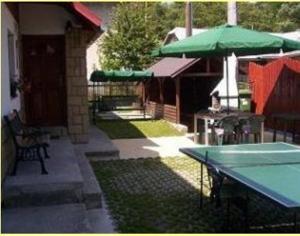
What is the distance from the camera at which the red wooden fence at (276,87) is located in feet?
46.3

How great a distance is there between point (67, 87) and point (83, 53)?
86cm

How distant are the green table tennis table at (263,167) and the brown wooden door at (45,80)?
5.41m

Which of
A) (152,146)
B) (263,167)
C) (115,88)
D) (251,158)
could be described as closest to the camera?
(263,167)

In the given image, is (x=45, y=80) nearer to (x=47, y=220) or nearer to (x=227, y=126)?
(x=227, y=126)

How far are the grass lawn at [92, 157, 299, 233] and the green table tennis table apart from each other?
0.42m

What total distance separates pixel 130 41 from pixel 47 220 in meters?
25.0

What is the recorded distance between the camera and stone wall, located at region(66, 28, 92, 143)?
38.4ft

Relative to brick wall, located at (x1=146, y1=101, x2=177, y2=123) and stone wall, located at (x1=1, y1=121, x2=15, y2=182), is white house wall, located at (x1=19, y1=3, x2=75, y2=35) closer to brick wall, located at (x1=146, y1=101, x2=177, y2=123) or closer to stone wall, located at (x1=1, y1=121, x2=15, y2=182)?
stone wall, located at (x1=1, y1=121, x2=15, y2=182)

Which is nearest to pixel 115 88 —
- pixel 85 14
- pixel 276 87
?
pixel 276 87

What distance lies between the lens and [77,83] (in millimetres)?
11773

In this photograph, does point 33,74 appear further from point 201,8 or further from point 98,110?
point 201,8

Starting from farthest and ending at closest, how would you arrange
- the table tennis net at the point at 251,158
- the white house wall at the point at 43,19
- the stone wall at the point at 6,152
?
the white house wall at the point at 43,19, the stone wall at the point at 6,152, the table tennis net at the point at 251,158

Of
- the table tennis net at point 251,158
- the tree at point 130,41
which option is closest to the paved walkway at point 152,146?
the table tennis net at point 251,158

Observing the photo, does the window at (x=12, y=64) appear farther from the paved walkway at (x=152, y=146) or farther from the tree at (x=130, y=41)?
the tree at (x=130, y=41)
